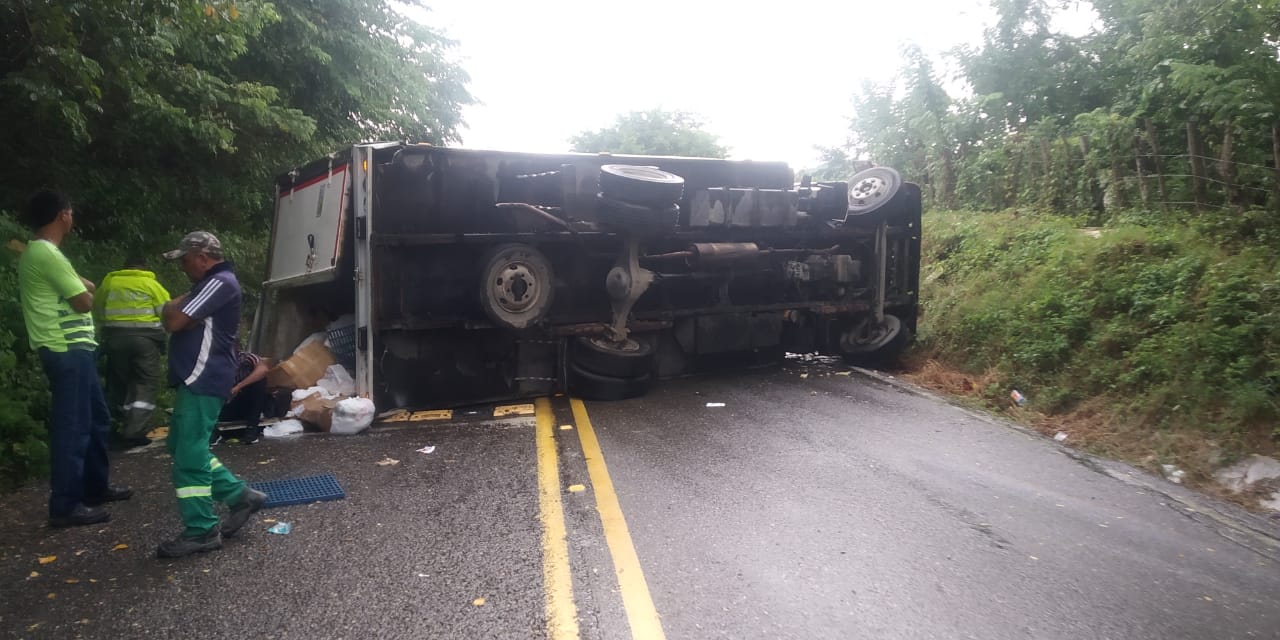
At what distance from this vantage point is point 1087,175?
11.8 m

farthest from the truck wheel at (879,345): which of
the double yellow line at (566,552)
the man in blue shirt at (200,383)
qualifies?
the man in blue shirt at (200,383)

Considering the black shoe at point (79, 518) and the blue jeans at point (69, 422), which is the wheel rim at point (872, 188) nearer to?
the blue jeans at point (69, 422)

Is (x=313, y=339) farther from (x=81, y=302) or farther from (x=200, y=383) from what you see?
(x=200, y=383)

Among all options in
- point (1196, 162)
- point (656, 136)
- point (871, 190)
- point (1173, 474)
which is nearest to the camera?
point (1173, 474)

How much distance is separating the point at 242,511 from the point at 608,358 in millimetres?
3735

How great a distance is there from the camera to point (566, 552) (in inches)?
154

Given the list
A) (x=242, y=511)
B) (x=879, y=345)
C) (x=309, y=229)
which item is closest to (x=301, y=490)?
(x=242, y=511)

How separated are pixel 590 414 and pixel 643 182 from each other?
2027 millimetres

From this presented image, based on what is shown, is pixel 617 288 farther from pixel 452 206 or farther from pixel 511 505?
pixel 511 505

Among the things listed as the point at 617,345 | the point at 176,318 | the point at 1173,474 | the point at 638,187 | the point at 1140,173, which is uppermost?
the point at 1140,173

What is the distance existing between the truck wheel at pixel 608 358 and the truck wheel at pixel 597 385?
39mm

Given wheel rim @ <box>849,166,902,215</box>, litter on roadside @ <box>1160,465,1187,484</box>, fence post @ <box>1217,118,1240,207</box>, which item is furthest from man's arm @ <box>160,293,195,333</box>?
fence post @ <box>1217,118,1240,207</box>

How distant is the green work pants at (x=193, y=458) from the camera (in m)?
3.97

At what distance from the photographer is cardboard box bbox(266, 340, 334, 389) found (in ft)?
23.0
